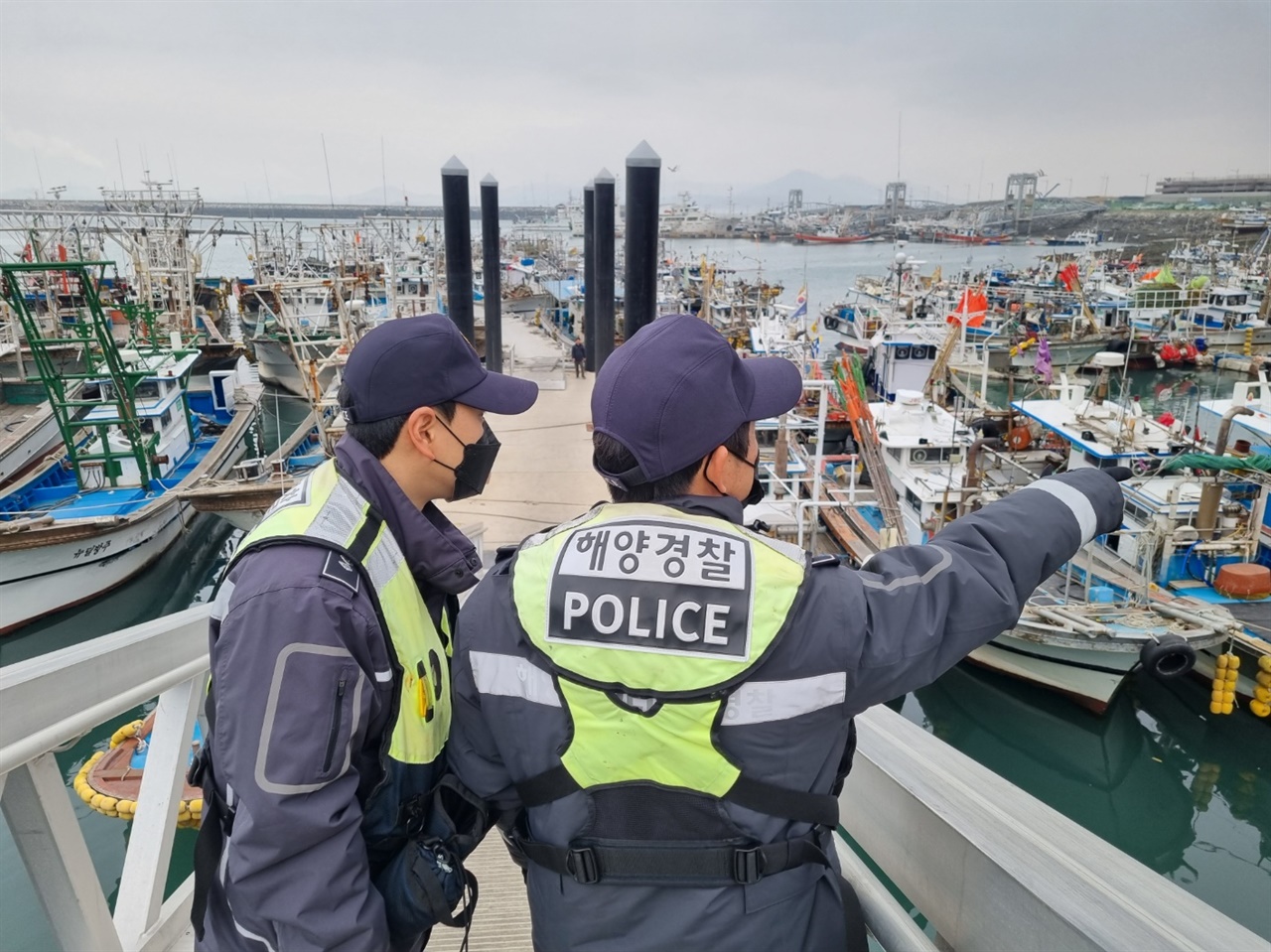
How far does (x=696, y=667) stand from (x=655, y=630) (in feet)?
0.23

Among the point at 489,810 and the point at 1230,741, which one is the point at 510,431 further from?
the point at 1230,741

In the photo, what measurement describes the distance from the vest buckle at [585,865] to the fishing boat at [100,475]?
1144 cm

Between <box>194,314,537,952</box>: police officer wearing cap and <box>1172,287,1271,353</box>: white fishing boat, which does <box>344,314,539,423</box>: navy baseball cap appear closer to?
<box>194,314,537,952</box>: police officer wearing cap

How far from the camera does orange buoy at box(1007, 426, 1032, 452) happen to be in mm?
16547

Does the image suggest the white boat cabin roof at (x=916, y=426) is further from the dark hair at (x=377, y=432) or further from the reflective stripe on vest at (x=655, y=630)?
the reflective stripe on vest at (x=655, y=630)

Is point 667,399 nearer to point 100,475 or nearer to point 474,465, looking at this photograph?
point 474,465

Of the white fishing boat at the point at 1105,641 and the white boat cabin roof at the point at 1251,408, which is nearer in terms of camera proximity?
the white fishing boat at the point at 1105,641

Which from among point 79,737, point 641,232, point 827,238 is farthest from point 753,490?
point 827,238

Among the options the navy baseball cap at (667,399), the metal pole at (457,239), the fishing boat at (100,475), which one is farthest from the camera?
the fishing boat at (100,475)

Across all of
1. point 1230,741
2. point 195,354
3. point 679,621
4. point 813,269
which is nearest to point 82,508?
point 195,354

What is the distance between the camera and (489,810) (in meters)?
1.45

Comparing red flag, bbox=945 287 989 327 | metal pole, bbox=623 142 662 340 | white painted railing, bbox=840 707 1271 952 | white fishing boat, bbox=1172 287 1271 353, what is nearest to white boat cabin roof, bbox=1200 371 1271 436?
red flag, bbox=945 287 989 327

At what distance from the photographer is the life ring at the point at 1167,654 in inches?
361

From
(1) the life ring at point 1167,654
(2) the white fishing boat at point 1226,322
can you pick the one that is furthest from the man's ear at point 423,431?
(2) the white fishing boat at point 1226,322
